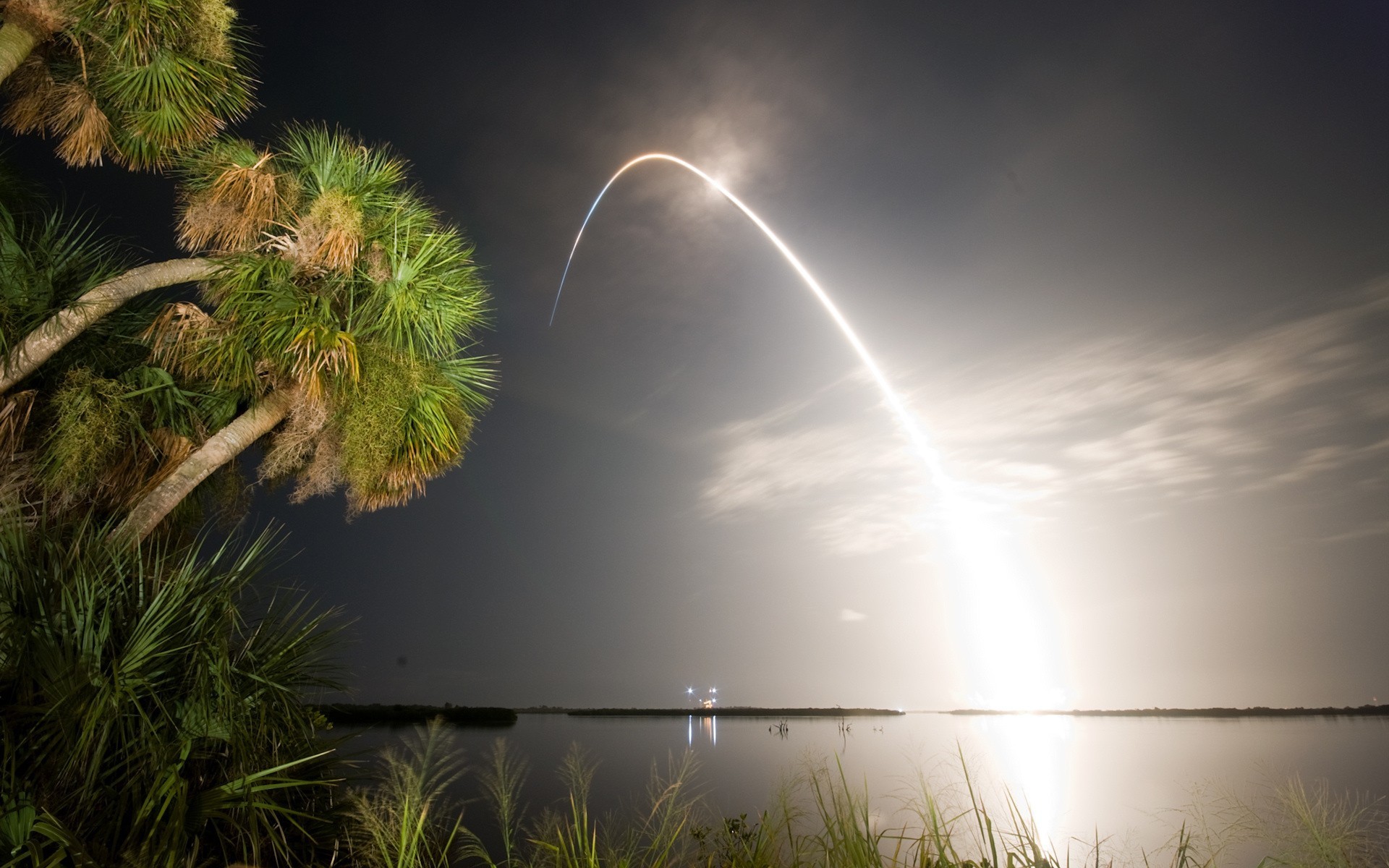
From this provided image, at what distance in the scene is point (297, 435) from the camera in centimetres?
872

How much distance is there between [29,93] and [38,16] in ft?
3.58

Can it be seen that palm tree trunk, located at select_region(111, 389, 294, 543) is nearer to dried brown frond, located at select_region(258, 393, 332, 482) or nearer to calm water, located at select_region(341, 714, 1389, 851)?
dried brown frond, located at select_region(258, 393, 332, 482)

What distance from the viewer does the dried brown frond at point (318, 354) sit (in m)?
7.83

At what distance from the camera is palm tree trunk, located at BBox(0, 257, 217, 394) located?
22.1 ft

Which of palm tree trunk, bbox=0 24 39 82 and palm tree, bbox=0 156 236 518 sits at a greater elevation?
palm tree trunk, bbox=0 24 39 82

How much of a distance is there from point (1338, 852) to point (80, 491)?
388 inches

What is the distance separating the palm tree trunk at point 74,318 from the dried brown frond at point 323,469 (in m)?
2.44

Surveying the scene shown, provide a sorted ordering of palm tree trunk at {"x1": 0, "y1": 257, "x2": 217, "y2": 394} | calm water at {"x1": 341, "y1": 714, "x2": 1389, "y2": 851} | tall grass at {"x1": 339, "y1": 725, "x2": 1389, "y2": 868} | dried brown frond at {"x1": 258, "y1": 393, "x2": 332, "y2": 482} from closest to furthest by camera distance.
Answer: tall grass at {"x1": 339, "y1": 725, "x2": 1389, "y2": 868}, palm tree trunk at {"x1": 0, "y1": 257, "x2": 217, "y2": 394}, dried brown frond at {"x1": 258, "y1": 393, "x2": 332, "y2": 482}, calm water at {"x1": 341, "y1": 714, "x2": 1389, "y2": 851}

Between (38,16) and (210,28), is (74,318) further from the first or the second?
(210,28)

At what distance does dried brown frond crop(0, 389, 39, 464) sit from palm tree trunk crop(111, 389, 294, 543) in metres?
1.16

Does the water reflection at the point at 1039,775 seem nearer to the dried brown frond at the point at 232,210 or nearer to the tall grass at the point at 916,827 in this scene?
the tall grass at the point at 916,827

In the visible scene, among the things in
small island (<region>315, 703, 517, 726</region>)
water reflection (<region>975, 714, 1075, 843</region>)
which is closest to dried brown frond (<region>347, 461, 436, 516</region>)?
water reflection (<region>975, 714, 1075, 843</region>)

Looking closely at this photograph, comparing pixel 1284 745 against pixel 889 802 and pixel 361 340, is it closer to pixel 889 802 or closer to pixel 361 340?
pixel 889 802

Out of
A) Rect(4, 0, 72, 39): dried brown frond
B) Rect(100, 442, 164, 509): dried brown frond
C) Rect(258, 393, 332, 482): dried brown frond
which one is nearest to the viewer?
Rect(4, 0, 72, 39): dried brown frond
